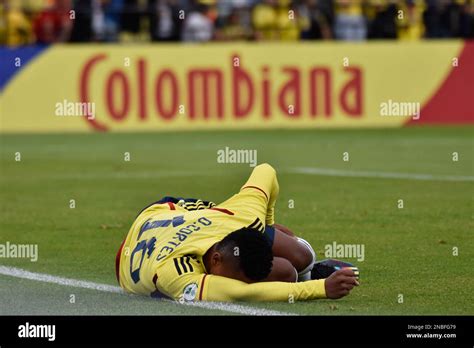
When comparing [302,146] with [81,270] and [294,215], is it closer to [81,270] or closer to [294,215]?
[294,215]

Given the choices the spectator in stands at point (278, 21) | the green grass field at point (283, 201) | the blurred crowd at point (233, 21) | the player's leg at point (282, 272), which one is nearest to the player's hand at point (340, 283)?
the green grass field at point (283, 201)

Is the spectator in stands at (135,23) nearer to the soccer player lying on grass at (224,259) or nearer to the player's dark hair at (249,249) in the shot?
the soccer player lying on grass at (224,259)

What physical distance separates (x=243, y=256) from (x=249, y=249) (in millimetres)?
66

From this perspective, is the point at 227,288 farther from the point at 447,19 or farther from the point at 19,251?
the point at 447,19

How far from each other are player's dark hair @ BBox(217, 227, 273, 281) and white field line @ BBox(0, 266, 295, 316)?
0.80ft

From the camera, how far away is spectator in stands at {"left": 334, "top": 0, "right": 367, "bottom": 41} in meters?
29.8

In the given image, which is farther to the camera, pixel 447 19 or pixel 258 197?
pixel 447 19

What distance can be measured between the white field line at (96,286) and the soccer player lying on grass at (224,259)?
53 mm

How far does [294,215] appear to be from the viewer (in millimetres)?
14930

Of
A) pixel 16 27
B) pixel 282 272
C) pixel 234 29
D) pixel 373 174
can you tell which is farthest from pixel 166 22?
pixel 282 272

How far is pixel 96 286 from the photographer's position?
10.5 m

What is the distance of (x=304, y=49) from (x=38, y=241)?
15594 mm

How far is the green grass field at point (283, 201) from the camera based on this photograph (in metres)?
9.98
